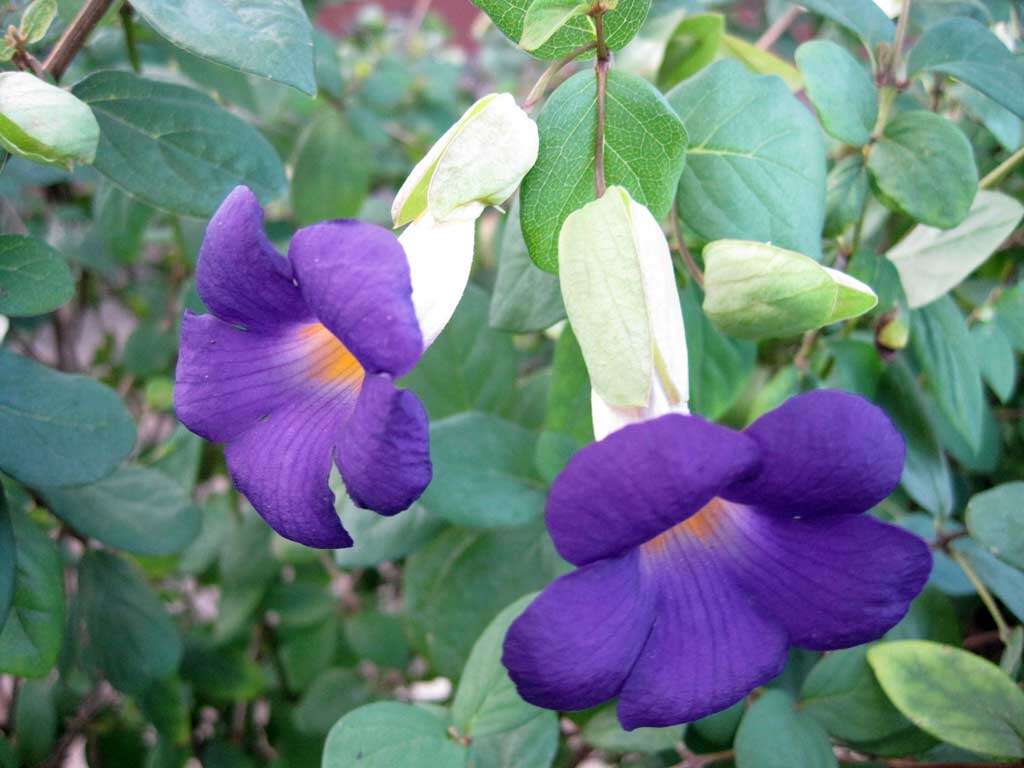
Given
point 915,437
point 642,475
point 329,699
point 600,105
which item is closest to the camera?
point 642,475

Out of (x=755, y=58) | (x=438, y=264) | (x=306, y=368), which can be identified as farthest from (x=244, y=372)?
(x=755, y=58)

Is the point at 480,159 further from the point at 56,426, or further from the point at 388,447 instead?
the point at 56,426

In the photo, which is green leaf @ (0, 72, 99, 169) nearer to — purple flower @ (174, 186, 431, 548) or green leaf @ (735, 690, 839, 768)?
purple flower @ (174, 186, 431, 548)

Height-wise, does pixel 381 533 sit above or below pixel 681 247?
below

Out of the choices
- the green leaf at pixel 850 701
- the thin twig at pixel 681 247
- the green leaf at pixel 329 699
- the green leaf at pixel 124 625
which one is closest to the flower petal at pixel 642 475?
the thin twig at pixel 681 247

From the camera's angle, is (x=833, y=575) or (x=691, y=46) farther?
(x=691, y=46)
